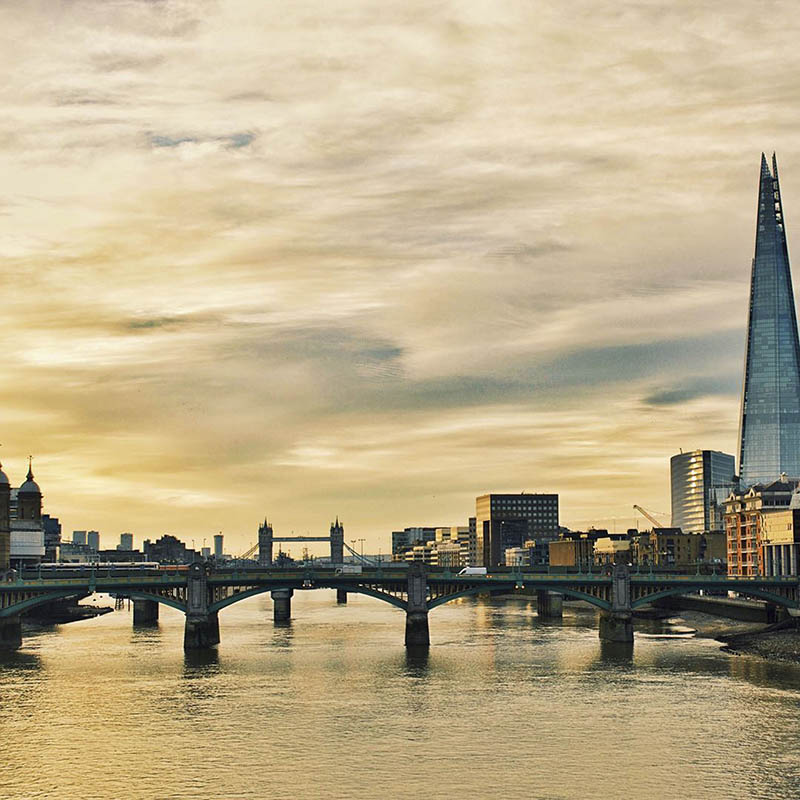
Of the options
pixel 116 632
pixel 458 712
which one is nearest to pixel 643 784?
pixel 458 712

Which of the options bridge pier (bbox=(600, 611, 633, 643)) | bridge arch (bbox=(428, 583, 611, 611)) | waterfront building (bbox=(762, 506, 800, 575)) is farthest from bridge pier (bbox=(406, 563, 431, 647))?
waterfront building (bbox=(762, 506, 800, 575))

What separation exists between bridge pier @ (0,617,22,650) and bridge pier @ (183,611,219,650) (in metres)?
20.8

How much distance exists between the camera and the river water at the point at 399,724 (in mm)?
71500

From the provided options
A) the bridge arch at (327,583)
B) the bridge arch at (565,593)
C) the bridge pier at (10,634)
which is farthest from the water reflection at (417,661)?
the bridge pier at (10,634)

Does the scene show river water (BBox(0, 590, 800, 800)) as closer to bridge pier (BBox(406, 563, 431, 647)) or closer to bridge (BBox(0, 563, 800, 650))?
bridge pier (BBox(406, 563, 431, 647))

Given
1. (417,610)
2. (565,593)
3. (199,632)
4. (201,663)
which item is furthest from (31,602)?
(565,593)

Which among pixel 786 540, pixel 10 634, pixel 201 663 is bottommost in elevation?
pixel 201 663

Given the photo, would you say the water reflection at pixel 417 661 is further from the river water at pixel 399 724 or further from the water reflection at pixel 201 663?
the water reflection at pixel 201 663

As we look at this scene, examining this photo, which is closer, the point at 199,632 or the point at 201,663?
the point at 201,663

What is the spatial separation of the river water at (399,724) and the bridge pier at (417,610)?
3531mm

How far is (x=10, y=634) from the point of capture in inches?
5920

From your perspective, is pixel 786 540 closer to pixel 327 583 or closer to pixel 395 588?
pixel 395 588

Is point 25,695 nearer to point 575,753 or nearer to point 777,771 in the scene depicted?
point 575,753

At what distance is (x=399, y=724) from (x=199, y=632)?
208 feet
